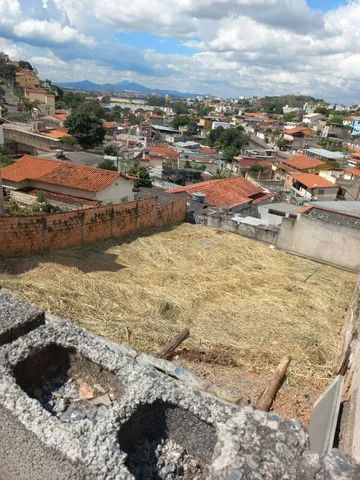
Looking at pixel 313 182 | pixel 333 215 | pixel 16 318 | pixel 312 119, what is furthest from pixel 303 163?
pixel 312 119

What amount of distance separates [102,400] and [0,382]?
104cm

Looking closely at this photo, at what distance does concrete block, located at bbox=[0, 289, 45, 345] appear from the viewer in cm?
431

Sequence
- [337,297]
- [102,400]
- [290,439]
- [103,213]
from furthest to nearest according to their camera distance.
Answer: [103,213] → [337,297] → [102,400] → [290,439]

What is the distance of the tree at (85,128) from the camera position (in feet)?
137

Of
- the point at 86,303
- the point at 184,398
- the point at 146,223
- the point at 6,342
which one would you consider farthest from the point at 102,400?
the point at 146,223

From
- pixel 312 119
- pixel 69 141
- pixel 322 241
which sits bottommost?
pixel 69 141

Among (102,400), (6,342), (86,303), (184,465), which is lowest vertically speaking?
(86,303)

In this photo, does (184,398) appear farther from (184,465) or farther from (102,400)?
(102,400)

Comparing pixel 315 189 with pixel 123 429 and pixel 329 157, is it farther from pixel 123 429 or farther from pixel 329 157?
pixel 123 429

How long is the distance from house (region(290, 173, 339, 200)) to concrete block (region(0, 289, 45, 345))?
29.3m

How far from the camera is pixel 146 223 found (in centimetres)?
1631

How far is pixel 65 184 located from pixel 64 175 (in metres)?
0.95

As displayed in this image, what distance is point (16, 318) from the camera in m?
4.46

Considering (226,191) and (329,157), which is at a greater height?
(226,191)
